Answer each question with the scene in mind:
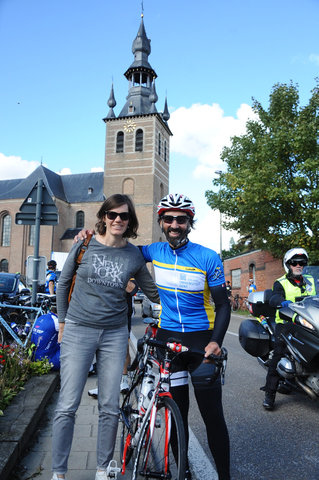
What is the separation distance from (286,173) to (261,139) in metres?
1.86

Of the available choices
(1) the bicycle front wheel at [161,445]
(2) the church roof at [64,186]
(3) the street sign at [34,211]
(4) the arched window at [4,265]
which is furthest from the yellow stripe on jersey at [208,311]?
(4) the arched window at [4,265]

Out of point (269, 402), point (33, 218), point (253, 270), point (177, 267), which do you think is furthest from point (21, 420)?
point (253, 270)

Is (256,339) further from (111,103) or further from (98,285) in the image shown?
(111,103)

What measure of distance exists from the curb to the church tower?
45.5 metres

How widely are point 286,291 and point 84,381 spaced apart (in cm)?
303

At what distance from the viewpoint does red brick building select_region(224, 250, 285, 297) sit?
24356 millimetres

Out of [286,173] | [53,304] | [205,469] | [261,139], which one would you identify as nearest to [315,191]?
[286,173]

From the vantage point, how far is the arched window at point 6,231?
53.8 m

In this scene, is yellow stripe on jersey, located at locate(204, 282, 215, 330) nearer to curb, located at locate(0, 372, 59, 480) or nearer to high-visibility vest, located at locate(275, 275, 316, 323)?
curb, located at locate(0, 372, 59, 480)

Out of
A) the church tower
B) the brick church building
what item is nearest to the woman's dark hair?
the brick church building

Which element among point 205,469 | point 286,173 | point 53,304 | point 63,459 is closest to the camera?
point 63,459

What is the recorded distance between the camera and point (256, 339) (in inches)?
211

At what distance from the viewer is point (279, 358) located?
483 centimetres

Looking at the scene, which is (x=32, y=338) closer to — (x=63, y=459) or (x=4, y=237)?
(x=63, y=459)
